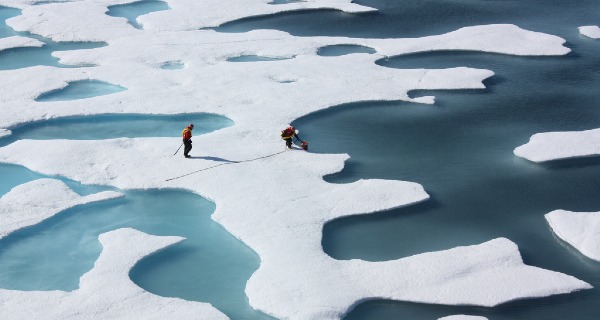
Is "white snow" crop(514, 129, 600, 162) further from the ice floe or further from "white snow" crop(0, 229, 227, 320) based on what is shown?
"white snow" crop(0, 229, 227, 320)

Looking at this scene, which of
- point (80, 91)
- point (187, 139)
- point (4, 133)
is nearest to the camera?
point (187, 139)

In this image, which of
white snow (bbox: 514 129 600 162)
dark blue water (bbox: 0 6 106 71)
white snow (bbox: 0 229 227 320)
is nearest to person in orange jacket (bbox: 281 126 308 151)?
white snow (bbox: 514 129 600 162)

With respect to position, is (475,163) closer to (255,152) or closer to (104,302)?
(255,152)

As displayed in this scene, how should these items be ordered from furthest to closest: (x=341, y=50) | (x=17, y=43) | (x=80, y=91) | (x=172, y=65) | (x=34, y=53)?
(x=17, y=43), (x=341, y=50), (x=34, y=53), (x=172, y=65), (x=80, y=91)

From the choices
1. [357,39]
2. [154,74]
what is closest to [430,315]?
[154,74]

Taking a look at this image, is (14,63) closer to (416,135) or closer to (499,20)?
(416,135)

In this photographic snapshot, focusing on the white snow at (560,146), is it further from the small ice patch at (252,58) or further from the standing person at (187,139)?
the small ice patch at (252,58)

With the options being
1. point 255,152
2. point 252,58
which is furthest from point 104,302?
point 252,58
